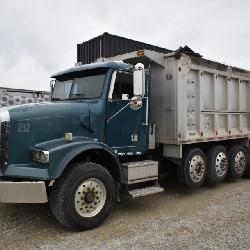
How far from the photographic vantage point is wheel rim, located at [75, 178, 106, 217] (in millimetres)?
5031

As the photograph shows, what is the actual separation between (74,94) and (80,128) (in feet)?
2.85

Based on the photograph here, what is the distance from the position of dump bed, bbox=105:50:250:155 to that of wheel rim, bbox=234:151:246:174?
58 centimetres

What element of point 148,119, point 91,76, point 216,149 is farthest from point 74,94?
point 216,149

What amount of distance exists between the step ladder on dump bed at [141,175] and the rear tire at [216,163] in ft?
5.50

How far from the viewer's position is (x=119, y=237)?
4793 millimetres

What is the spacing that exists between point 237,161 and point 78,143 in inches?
184

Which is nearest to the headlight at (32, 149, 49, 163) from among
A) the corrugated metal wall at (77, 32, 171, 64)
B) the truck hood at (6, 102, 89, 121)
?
the truck hood at (6, 102, 89, 121)

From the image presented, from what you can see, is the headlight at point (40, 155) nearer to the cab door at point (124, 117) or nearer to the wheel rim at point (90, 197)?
the wheel rim at point (90, 197)

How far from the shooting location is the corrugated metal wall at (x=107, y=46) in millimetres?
8211

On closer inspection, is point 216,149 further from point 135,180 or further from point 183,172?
point 135,180

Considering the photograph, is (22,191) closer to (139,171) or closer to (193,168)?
(139,171)

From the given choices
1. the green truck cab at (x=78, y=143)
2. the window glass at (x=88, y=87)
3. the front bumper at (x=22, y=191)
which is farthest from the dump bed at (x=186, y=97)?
the front bumper at (x=22, y=191)

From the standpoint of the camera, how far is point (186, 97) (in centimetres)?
697

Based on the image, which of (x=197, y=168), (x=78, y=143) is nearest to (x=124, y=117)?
(x=78, y=143)
